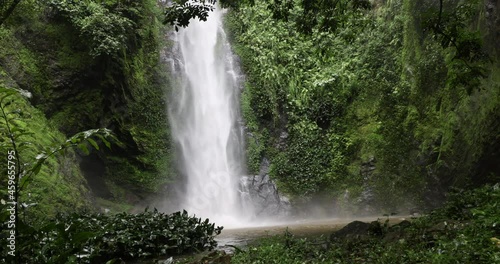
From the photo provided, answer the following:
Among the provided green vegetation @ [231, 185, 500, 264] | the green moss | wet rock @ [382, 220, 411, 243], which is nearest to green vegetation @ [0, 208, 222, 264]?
green vegetation @ [231, 185, 500, 264]

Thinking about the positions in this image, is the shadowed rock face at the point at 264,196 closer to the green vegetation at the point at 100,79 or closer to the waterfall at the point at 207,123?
the waterfall at the point at 207,123

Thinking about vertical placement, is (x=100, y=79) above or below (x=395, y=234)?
above

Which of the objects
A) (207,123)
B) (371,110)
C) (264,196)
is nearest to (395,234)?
(264,196)

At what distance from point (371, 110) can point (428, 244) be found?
10605 millimetres

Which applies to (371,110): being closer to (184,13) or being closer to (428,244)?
(428,244)

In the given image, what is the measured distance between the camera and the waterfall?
576 inches

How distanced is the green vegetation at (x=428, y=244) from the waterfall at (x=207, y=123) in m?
8.54

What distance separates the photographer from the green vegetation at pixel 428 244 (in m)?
3.49

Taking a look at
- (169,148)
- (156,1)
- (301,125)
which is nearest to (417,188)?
(301,125)

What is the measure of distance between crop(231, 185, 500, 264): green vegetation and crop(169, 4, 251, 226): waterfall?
8.54 meters

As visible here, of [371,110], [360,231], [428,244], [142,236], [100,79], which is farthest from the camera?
[371,110]

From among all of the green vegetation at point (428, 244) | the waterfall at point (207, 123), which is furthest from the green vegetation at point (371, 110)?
the green vegetation at point (428, 244)

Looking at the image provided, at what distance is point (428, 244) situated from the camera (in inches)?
169

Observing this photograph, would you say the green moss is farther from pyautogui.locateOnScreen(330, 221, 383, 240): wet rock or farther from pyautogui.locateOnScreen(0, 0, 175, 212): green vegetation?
pyautogui.locateOnScreen(330, 221, 383, 240): wet rock
